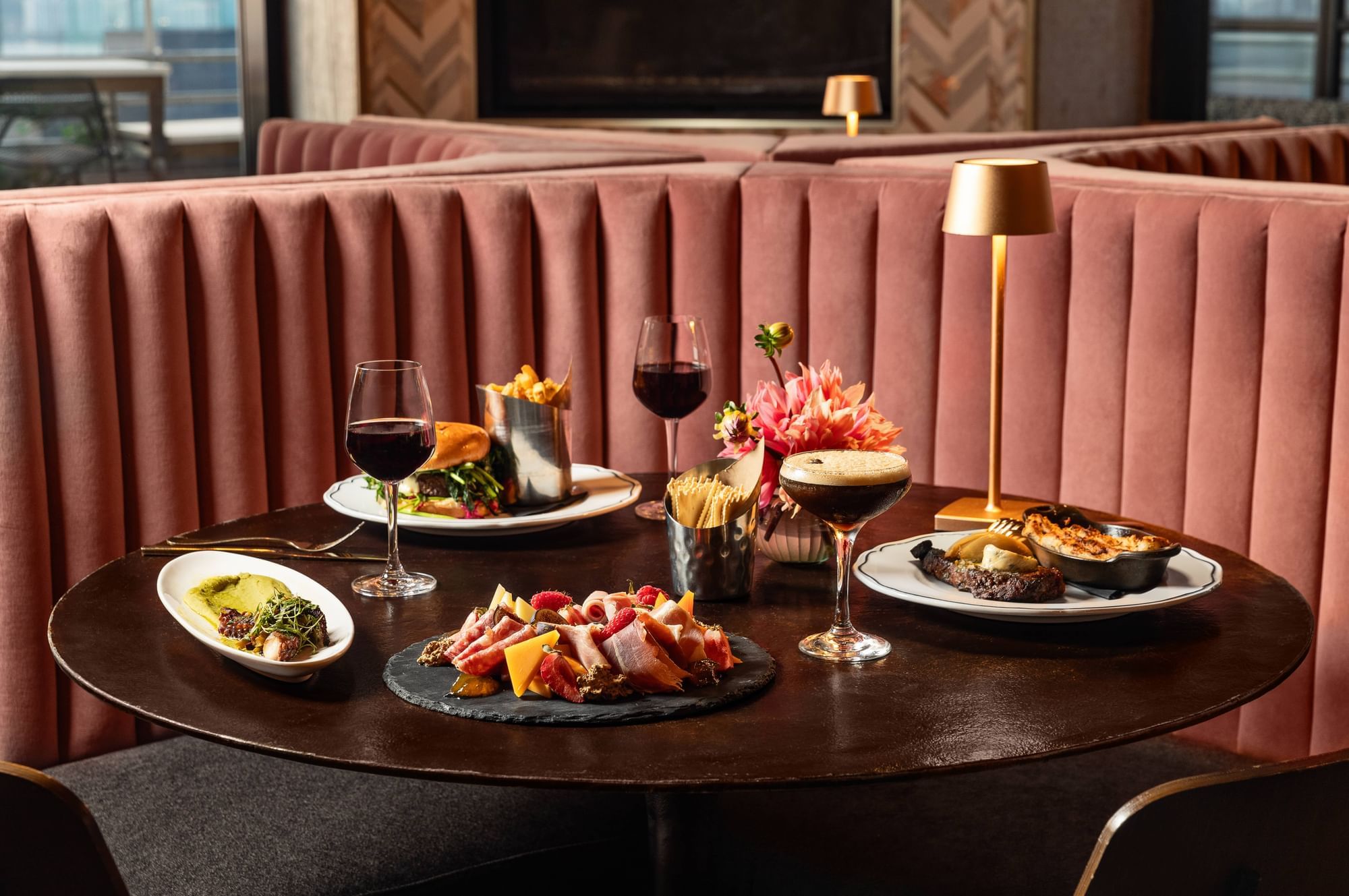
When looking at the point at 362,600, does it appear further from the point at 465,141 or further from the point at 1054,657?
→ the point at 465,141

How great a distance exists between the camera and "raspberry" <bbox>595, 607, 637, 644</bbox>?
1.15 m

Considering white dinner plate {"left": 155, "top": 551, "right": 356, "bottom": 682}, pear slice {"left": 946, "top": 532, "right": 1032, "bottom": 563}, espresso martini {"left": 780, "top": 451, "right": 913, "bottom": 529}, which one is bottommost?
white dinner plate {"left": 155, "top": 551, "right": 356, "bottom": 682}

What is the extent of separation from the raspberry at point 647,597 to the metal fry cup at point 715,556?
13cm

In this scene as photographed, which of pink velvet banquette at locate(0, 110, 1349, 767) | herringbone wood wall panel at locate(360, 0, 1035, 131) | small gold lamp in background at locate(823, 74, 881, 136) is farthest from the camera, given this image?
herringbone wood wall panel at locate(360, 0, 1035, 131)

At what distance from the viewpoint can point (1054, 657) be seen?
1231 millimetres

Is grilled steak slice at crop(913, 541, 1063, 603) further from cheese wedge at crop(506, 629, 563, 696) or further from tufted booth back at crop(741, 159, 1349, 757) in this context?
tufted booth back at crop(741, 159, 1349, 757)

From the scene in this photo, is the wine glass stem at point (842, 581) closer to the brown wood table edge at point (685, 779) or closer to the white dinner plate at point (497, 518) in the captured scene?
the brown wood table edge at point (685, 779)

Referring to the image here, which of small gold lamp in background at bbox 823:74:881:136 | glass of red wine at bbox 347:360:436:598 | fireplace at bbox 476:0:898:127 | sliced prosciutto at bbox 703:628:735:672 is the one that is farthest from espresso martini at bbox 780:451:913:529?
fireplace at bbox 476:0:898:127

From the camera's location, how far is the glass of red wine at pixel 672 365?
168 cm

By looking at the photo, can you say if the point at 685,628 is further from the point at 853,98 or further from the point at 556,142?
the point at 853,98

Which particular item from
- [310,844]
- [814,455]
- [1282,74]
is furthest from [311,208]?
[1282,74]

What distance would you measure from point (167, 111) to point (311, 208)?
3557 mm

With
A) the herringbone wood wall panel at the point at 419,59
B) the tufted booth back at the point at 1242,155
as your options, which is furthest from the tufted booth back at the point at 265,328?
the herringbone wood wall panel at the point at 419,59

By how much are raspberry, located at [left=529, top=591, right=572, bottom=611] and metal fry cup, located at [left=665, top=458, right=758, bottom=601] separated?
0.17 metres
